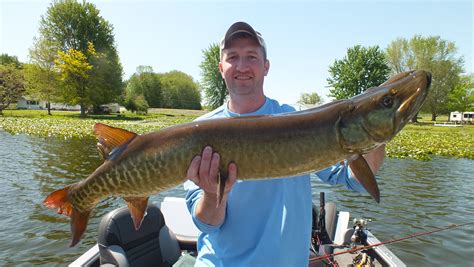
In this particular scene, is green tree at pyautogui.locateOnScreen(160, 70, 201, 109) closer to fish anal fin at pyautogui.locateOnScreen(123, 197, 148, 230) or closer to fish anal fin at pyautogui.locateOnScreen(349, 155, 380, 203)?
fish anal fin at pyautogui.locateOnScreen(123, 197, 148, 230)

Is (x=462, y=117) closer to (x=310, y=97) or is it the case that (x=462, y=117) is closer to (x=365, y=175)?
(x=310, y=97)

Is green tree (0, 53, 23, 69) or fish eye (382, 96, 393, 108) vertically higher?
green tree (0, 53, 23, 69)

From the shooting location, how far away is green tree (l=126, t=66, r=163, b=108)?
8162 centimetres

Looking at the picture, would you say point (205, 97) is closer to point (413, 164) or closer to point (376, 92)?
point (413, 164)

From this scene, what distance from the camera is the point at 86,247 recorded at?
7.52m

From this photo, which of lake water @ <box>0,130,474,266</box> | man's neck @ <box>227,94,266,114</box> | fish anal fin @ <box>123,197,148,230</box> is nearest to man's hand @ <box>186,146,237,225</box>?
fish anal fin @ <box>123,197,148,230</box>

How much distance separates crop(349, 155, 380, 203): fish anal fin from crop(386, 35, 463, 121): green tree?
53.4 m

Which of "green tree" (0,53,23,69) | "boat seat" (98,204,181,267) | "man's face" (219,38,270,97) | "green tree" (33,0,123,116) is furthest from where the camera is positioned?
"green tree" (0,53,23,69)

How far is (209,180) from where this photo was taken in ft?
7.57

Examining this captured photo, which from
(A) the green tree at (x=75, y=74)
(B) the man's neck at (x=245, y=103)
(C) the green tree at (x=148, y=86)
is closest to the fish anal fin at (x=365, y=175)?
(B) the man's neck at (x=245, y=103)

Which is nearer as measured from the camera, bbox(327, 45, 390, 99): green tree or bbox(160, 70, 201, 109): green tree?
bbox(327, 45, 390, 99): green tree

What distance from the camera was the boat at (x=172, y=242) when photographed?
4.25 metres

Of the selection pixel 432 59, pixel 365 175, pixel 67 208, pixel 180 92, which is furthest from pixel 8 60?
pixel 365 175

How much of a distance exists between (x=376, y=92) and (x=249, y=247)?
4.56 feet
